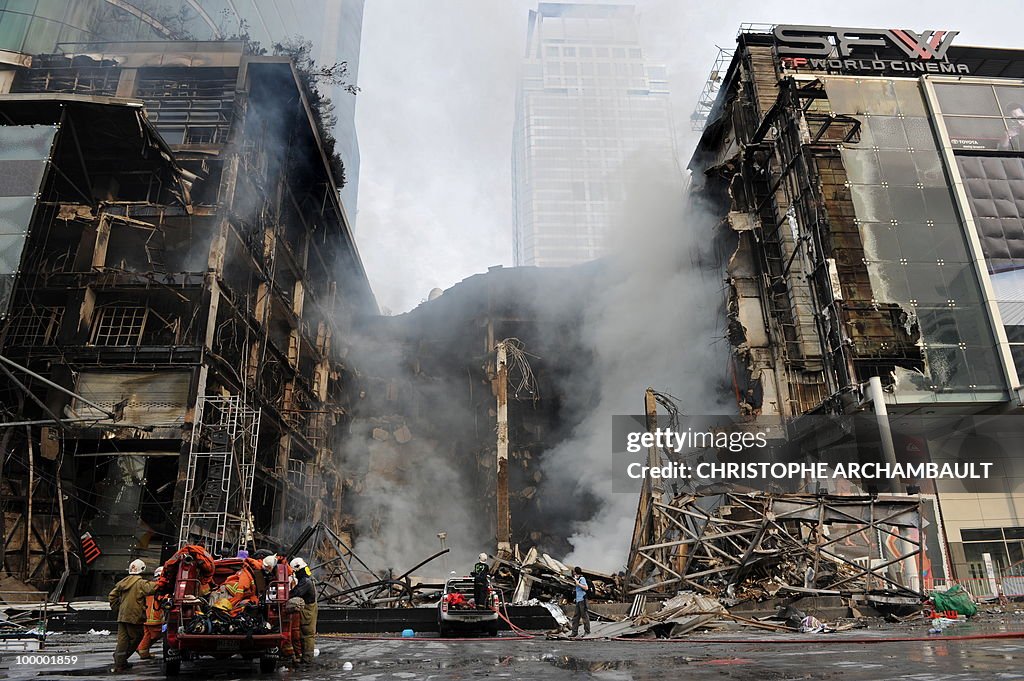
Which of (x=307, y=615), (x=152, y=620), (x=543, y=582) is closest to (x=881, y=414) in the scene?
(x=543, y=582)

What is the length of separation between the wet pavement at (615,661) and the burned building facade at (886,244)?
42.8 ft

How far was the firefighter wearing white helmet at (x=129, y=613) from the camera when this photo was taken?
686cm

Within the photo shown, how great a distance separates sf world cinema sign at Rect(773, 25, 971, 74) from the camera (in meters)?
26.1

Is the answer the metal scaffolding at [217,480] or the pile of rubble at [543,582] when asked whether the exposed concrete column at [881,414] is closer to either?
the pile of rubble at [543,582]

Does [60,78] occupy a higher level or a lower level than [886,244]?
higher

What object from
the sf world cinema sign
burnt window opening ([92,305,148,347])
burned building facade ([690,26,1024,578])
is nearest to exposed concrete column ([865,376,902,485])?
burned building facade ([690,26,1024,578])

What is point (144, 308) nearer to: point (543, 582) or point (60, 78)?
point (60, 78)

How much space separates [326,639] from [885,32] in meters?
29.4

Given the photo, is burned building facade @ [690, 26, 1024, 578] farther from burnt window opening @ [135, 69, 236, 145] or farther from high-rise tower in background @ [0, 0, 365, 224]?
high-rise tower in background @ [0, 0, 365, 224]

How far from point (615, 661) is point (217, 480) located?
13.1 meters

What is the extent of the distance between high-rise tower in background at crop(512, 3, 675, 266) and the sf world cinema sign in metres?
46.4

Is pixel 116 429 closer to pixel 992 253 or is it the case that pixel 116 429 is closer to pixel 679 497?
pixel 679 497

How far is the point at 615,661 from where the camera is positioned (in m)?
7.18

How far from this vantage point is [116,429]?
17.4m
